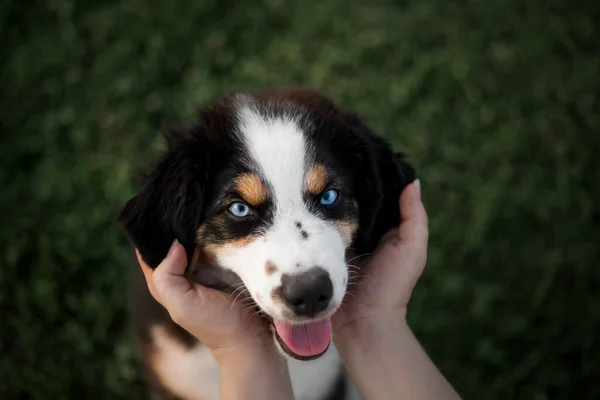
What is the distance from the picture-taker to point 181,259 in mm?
1993

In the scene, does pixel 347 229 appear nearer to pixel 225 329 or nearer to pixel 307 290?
pixel 307 290

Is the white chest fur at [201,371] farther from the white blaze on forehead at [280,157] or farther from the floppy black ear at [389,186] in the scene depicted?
the white blaze on forehead at [280,157]

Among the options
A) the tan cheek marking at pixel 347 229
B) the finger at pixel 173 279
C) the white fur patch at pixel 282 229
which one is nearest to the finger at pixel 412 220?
the tan cheek marking at pixel 347 229

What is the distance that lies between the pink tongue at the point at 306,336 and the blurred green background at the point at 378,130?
124 cm

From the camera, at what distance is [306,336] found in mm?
2037

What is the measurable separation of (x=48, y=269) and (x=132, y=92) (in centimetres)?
111

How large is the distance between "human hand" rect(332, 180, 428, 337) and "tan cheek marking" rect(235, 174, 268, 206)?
0.48 metres

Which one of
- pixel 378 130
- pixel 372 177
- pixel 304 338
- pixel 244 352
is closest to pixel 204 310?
pixel 244 352

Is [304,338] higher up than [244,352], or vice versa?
[304,338]

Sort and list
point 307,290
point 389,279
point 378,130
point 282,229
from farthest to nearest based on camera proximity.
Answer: point 378,130 < point 389,279 < point 282,229 < point 307,290

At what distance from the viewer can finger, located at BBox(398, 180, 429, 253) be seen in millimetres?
2162

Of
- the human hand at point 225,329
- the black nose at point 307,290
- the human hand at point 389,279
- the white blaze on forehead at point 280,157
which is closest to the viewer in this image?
the black nose at point 307,290

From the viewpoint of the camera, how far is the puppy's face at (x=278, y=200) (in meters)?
1.83

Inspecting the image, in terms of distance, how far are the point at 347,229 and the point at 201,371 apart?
737 millimetres
